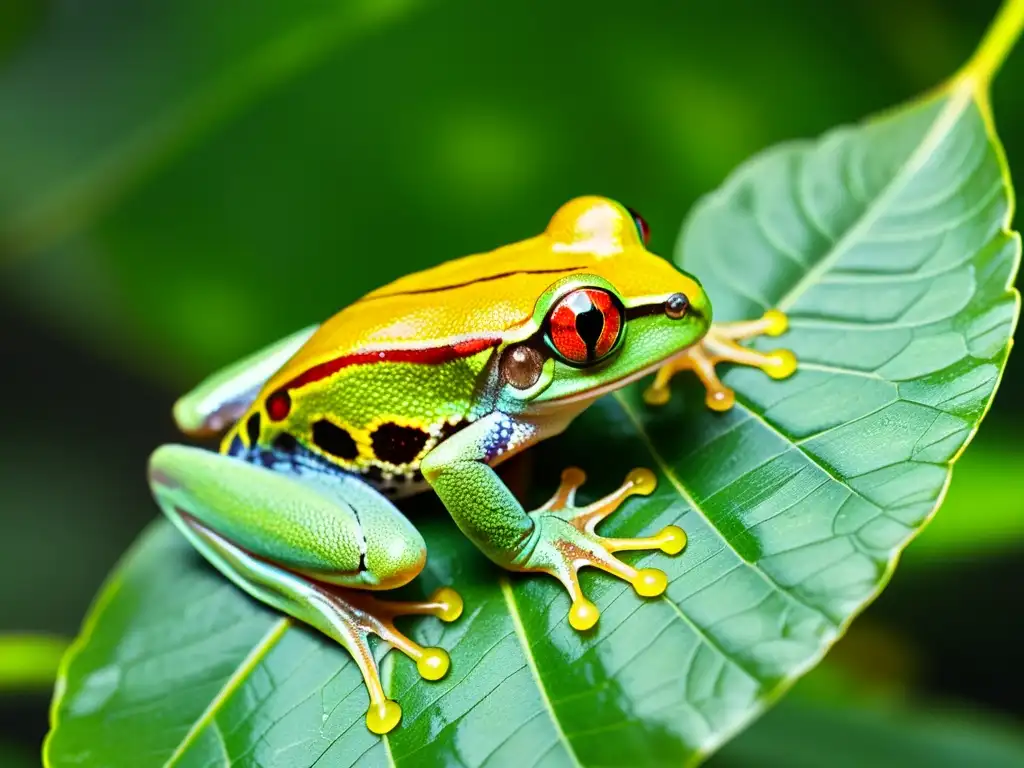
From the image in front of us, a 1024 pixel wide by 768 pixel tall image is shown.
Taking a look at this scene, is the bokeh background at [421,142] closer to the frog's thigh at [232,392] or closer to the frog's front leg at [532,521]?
the frog's thigh at [232,392]

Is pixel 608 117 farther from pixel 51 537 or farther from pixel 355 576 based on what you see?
pixel 51 537

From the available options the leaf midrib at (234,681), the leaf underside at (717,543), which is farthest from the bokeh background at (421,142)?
the leaf midrib at (234,681)

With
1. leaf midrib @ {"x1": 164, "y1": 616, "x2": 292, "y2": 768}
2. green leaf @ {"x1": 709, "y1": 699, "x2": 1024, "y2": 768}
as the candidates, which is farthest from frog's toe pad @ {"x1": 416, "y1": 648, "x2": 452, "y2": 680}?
green leaf @ {"x1": 709, "y1": 699, "x2": 1024, "y2": 768}

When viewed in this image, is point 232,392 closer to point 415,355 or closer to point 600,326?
point 415,355

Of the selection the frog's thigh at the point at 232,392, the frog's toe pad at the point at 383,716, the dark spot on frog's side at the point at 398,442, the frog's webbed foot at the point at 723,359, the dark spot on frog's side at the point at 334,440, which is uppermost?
the frog's thigh at the point at 232,392

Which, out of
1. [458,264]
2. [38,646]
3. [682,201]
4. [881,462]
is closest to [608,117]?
[682,201]

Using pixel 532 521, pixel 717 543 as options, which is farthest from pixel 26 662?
pixel 717 543

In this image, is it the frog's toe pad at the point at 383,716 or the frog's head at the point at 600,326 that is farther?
the frog's head at the point at 600,326
